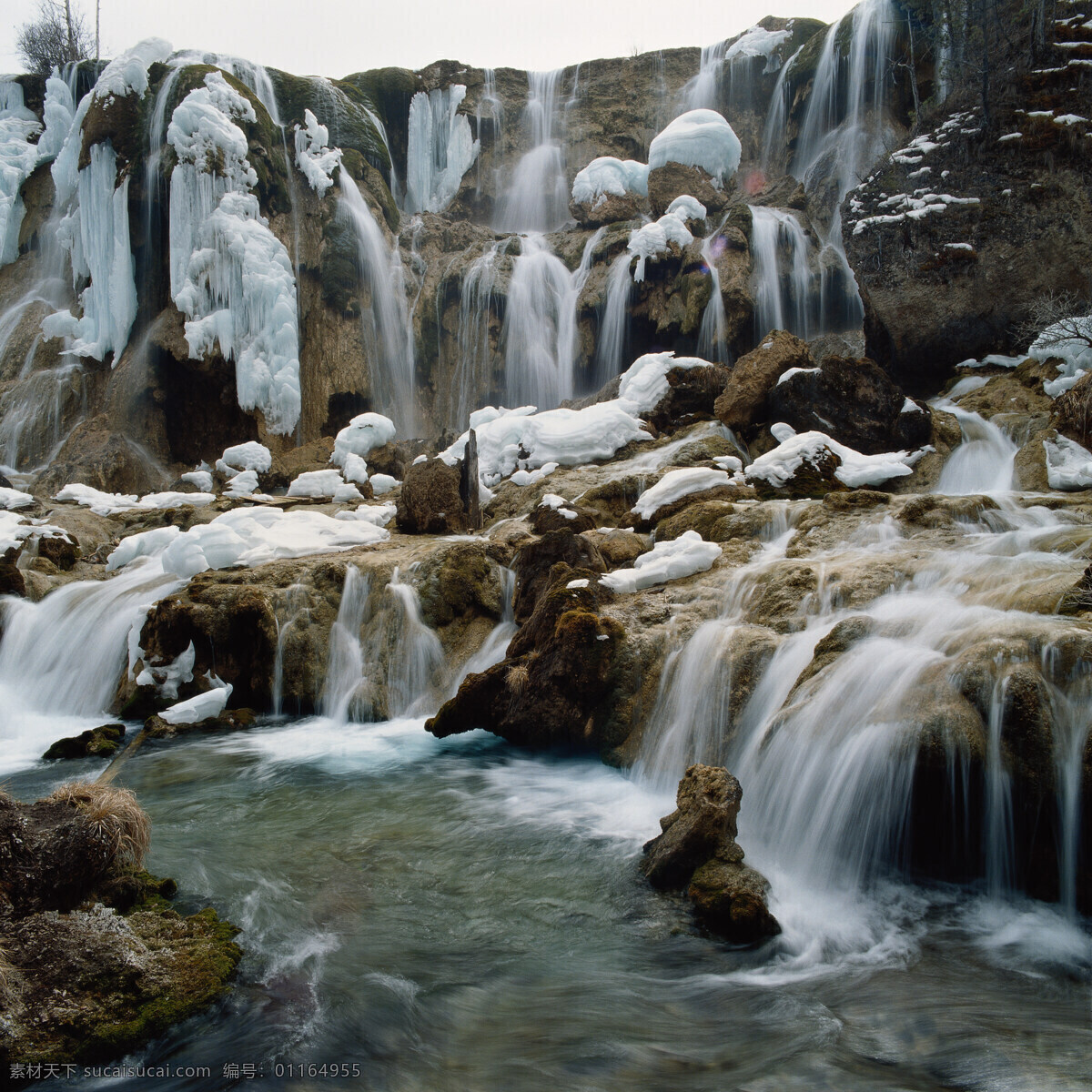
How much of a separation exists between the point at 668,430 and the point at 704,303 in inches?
233

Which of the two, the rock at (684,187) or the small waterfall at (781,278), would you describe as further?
the rock at (684,187)

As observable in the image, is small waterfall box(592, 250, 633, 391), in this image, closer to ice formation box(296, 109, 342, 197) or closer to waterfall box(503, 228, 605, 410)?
waterfall box(503, 228, 605, 410)

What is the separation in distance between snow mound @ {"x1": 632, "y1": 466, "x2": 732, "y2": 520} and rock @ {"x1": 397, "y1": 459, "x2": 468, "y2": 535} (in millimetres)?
3080

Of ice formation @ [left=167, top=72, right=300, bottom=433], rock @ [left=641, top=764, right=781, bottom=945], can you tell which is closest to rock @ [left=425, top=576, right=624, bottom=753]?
rock @ [left=641, top=764, right=781, bottom=945]

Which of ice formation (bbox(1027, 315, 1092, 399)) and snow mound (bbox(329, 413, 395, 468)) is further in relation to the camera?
snow mound (bbox(329, 413, 395, 468))

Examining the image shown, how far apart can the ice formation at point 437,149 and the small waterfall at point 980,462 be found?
2187cm

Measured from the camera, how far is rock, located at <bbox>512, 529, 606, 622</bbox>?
316 inches

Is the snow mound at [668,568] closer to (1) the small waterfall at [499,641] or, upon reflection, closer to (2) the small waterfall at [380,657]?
(1) the small waterfall at [499,641]

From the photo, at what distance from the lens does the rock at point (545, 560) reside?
8.03 m

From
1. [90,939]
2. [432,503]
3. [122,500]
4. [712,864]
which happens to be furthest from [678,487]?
[122,500]

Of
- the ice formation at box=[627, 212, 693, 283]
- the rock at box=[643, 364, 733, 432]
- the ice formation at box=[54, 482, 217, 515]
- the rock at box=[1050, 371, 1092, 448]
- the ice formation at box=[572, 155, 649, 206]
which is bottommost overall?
the ice formation at box=[54, 482, 217, 515]

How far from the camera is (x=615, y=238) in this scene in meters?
21.3

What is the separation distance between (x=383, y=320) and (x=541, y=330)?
4.56 meters

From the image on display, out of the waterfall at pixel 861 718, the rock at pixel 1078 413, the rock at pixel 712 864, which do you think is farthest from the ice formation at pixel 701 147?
the rock at pixel 712 864
